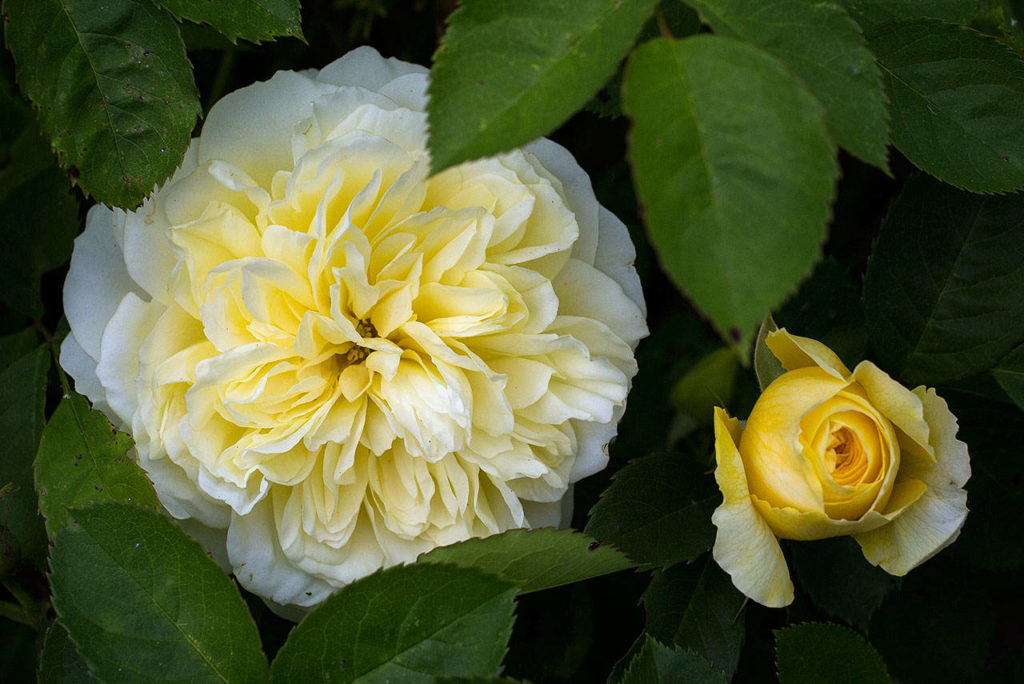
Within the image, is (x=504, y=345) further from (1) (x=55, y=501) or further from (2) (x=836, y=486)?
(1) (x=55, y=501)

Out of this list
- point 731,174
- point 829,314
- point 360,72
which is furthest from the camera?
point 829,314

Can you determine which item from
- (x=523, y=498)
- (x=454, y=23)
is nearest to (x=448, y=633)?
(x=523, y=498)

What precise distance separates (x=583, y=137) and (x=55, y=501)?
73 cm

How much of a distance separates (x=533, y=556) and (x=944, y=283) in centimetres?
49

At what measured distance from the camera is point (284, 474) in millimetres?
727

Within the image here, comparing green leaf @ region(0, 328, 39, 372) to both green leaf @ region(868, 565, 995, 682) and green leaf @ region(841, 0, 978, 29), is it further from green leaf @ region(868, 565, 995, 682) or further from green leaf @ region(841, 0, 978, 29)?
green leaf @ region(868, 565, 995, 682)

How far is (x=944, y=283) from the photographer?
32.4 inches

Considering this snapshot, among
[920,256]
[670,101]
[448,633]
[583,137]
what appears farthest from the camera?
[583,137]

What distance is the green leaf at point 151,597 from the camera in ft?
2.04

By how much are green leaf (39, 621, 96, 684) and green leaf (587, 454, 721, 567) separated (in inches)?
18.1

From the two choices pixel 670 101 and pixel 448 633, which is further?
pixel 448 633

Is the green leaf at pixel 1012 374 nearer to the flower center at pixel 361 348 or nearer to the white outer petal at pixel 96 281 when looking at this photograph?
the flower center at pixel 361 348

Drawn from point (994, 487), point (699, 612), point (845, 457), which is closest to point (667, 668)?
point (699, 612)

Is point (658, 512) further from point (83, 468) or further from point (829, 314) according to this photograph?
point (83, 468)
